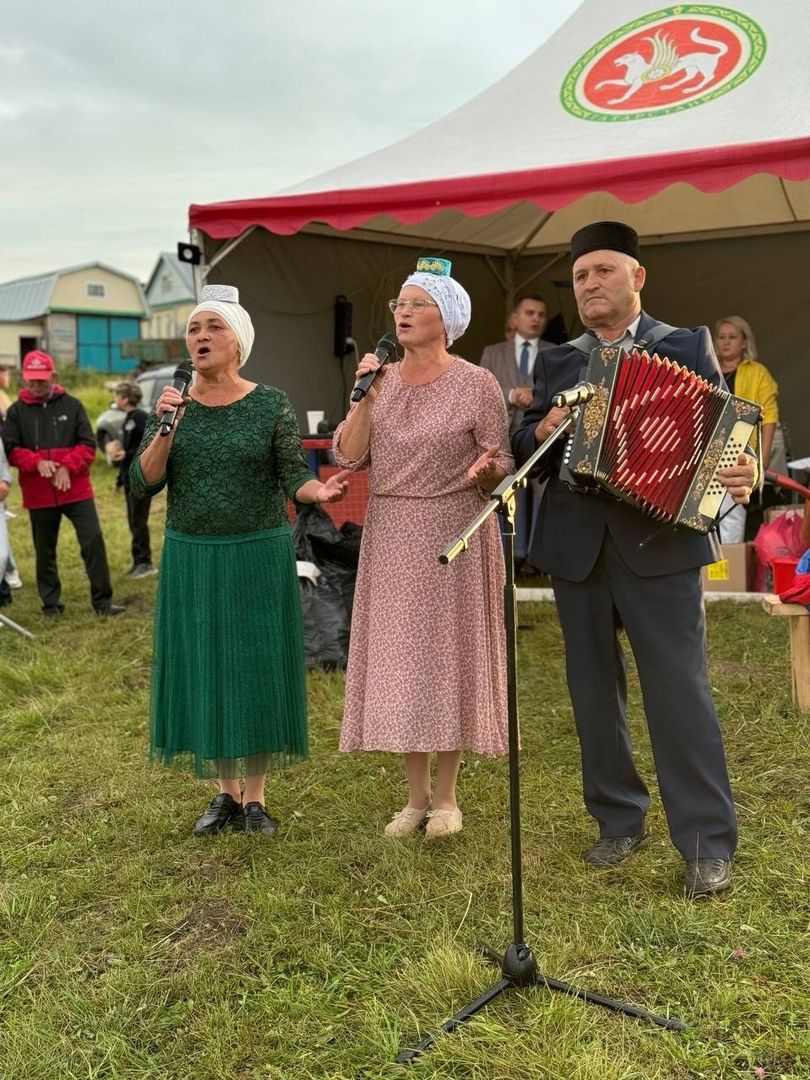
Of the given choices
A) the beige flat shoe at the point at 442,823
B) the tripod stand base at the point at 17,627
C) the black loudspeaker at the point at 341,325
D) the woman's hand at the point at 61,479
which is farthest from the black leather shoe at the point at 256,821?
the black loudspeaker at the point at 341,325

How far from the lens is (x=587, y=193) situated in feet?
18.2

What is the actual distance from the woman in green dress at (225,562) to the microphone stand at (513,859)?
1.17 meters

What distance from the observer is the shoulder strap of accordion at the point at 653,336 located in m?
2.96

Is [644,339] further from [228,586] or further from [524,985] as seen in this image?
[524,985]

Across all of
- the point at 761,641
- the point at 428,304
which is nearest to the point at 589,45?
the point at 761,641

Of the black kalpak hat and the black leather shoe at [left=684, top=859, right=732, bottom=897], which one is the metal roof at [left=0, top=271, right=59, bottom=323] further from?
the black leather shoe at [left=684, top=859, right=732, bottom=897]

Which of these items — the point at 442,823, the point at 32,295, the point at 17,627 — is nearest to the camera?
the point at 442,823

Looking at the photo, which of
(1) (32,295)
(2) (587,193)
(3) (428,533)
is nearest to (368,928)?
(3) (428,533)

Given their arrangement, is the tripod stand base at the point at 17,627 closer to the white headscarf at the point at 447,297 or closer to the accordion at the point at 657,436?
the white headscarf at the point at 447,297

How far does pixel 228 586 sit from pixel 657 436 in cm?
156

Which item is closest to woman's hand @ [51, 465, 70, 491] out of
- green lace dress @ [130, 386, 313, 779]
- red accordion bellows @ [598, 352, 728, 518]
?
green lace dress @ [130, 386, 313, 779]

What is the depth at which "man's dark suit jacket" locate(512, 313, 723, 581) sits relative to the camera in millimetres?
2965

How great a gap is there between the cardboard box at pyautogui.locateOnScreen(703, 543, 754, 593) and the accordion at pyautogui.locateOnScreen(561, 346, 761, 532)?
4.38 metres

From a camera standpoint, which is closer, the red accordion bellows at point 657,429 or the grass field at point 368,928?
the grass field at point 368,928
